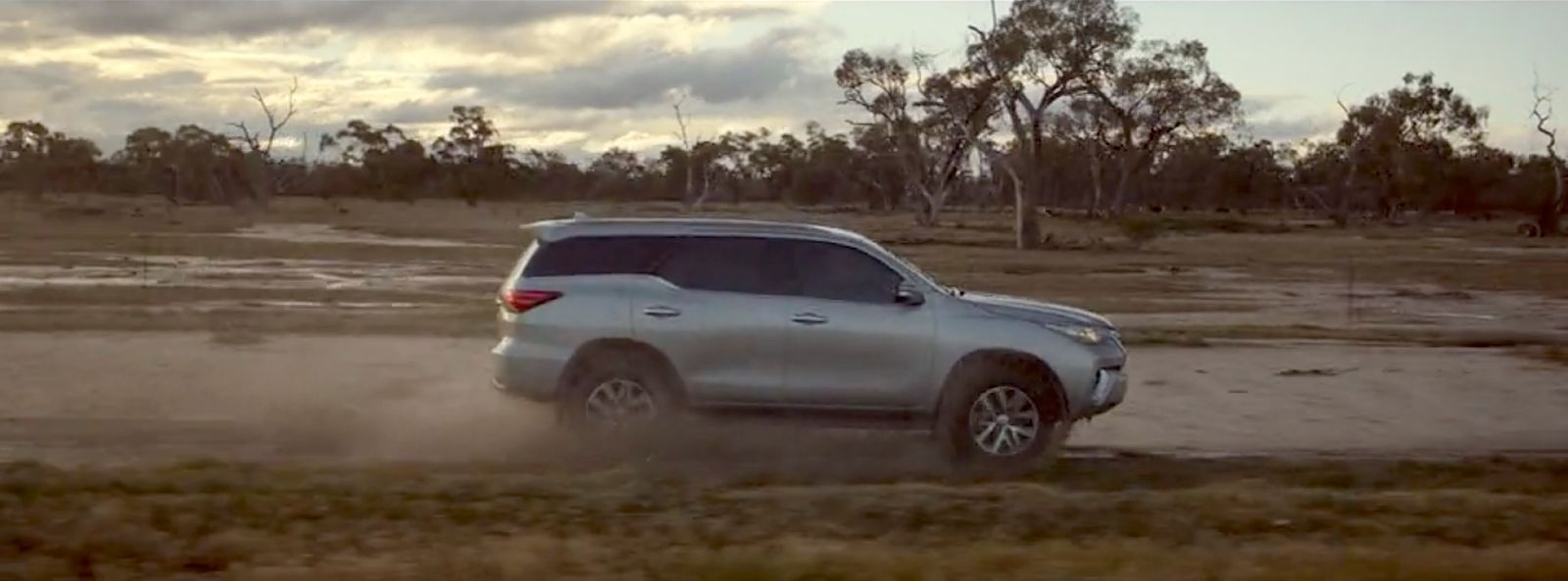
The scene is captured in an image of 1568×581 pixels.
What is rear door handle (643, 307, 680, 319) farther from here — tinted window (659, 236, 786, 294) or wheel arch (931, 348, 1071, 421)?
wheel arch (931, 348, 1071, 421)

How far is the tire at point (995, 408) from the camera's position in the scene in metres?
12.2

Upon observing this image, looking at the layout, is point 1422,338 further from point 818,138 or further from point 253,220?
point 818,138

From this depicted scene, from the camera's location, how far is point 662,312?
1227cm

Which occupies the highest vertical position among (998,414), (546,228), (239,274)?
(546,228)

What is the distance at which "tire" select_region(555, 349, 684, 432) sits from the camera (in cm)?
1219

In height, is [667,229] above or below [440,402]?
above

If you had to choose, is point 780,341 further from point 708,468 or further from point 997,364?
point 997,364

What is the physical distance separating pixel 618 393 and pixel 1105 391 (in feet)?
11.1

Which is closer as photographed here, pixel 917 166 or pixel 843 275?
pixel 843 275

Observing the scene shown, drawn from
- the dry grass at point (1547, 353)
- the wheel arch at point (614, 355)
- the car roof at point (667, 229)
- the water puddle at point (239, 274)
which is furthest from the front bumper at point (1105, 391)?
the water puddle at point (239, 274)

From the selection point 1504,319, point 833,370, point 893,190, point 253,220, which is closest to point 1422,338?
point 1504,319

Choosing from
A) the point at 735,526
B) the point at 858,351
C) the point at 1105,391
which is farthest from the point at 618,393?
the point at 1105,391

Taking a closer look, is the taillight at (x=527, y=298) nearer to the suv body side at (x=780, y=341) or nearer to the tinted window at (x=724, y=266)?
the suv body side at (x=780, y=341)

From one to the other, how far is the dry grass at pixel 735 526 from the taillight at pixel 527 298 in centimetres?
117
